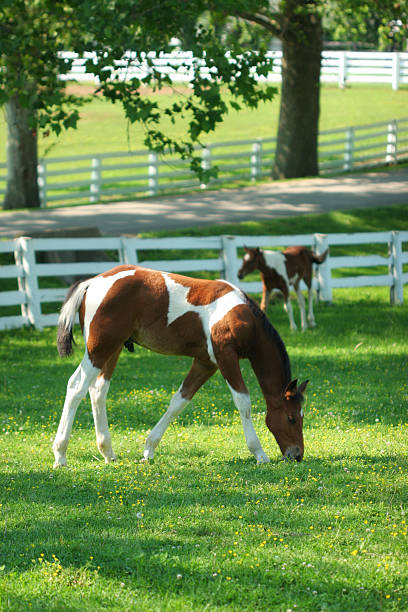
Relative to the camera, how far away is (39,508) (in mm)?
5863

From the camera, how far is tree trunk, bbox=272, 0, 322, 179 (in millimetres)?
24266

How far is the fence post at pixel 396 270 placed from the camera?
16625 millimetres

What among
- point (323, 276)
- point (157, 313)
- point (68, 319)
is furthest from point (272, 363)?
point (323, 276)

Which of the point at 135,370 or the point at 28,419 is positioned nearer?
the point at 28,419

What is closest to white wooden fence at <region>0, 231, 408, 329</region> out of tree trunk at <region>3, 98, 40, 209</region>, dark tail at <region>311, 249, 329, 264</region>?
dark tail at <region>311, 249, 329, 264</region>

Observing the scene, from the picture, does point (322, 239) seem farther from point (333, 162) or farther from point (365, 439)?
point (333, 162)

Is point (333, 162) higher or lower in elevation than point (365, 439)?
higher

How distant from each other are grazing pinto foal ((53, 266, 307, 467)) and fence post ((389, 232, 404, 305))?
33.1 feet

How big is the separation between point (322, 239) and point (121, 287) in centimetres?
958

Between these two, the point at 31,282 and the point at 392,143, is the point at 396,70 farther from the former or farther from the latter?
the point at 31,282

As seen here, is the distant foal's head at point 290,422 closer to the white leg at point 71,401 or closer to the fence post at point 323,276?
the white leg at point 71,401

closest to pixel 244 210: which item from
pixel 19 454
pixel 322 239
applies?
pixel 322 239

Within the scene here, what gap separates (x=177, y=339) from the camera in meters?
7.10

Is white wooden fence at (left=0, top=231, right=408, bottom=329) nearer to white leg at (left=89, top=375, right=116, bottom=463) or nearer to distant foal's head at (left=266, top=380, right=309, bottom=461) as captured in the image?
white leg at (left=89, top=375, right=116, bottom=463)
